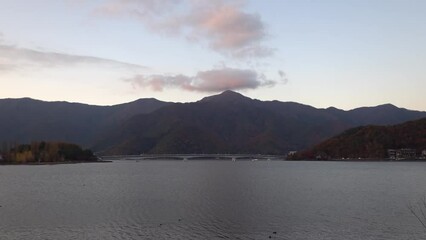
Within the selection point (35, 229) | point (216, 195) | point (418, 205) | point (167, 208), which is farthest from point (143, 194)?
point (418, 205)

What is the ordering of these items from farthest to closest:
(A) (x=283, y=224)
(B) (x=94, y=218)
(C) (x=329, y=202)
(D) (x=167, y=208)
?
1. (C) (x=329, y=202)
2. (D) (x=167, y=208)
3. (B) (x=94, y=218)
4. (A) (x=283, y=224)

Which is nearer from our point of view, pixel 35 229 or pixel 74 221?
pixel 35 229

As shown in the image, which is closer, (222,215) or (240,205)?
(222,215)

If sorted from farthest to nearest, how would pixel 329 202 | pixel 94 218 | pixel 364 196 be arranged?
pixel 364 196 → pixel 329 202 → pixel 94 218

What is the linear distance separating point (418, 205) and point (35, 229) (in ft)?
144

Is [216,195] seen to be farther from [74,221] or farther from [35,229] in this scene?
[35,229]

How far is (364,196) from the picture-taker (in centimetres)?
6656

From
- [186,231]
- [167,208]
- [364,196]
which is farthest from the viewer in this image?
[364,196]

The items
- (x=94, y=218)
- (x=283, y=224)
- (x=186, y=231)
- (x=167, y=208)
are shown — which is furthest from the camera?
(x=167, y=208)

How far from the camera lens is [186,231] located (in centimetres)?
3919

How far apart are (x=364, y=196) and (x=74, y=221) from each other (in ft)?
140

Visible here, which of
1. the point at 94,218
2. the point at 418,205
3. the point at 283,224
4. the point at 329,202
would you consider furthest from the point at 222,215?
the point at 418,205

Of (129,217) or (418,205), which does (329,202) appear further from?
(129,217)

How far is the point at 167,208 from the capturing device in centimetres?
5400
